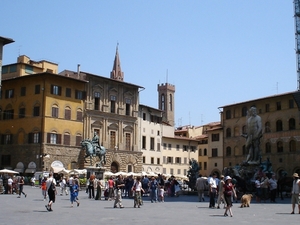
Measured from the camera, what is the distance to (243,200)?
63.6ft

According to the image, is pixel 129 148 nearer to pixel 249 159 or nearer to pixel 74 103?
pixel 74 103

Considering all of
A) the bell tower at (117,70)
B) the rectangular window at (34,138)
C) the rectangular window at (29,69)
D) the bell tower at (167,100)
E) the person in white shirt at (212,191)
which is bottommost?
the person in white shirt at (212,191)

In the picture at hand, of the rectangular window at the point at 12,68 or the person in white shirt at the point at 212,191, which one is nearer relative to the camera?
the person in white shirt at the point at 212,191

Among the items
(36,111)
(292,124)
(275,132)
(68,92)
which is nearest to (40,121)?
(36,111)

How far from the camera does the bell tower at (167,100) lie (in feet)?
377

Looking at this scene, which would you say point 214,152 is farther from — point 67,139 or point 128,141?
point 67,139

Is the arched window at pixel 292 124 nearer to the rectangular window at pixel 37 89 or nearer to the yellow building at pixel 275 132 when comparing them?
the yellow building at pixel 275 132

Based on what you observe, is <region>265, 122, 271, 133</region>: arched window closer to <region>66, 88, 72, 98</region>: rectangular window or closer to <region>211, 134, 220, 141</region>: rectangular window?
<region>211, 134, 220, 141</region>: rectangular window

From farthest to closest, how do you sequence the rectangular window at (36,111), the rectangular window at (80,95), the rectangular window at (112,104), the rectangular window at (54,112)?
the rectangular window at (112,104), the rectangular window at (80,95), the rectangular window at (54,112), the rectangular window at (36,111)

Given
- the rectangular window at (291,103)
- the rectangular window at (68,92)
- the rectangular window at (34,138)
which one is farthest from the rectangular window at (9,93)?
the rectangular window at (291,103)

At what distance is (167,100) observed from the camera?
116375 mm

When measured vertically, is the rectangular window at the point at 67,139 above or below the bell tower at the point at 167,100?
below

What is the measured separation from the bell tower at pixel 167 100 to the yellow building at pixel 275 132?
51.0m

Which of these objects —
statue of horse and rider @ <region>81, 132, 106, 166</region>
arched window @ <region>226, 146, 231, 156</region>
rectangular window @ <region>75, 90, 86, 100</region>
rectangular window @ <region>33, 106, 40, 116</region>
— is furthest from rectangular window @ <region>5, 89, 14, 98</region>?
arched window @ <region>226, 146, 231, 156</region>
